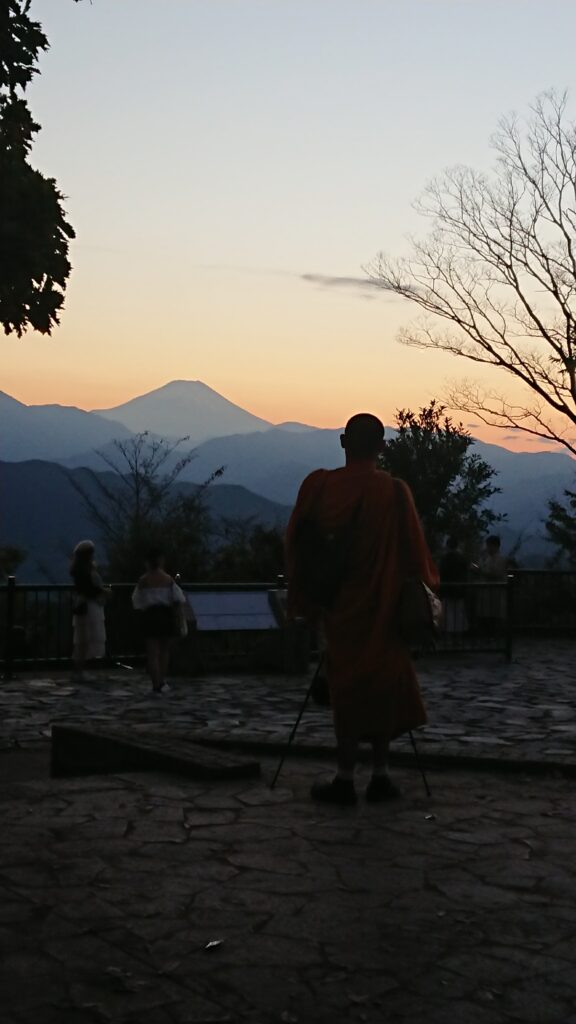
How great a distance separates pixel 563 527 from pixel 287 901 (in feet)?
101

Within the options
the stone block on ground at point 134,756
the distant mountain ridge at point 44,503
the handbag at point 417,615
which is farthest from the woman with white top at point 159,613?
the distant mountain ridge at point 44,503

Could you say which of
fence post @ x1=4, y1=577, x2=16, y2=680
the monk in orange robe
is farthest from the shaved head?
fence post @ x1=4, y1=577, x2=16, y2=680

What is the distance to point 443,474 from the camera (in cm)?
3759

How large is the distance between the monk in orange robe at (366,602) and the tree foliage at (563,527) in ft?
91.1

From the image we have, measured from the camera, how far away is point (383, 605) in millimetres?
6188

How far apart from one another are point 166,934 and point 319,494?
283 centimetres

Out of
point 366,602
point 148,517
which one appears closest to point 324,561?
point 366,602

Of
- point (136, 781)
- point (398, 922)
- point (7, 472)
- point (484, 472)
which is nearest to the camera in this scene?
point (398, 922)

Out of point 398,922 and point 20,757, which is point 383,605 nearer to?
point 398,922

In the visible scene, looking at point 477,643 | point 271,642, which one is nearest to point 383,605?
point 271,642

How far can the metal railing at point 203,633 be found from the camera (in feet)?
50.8

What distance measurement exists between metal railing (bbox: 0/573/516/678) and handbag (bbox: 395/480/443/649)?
916cm

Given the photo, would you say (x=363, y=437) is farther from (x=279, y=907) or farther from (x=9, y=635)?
(x=9, y=635)

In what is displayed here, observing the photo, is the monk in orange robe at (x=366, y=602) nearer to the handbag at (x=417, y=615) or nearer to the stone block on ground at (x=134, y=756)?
the handbag at (x=417, y=615)
